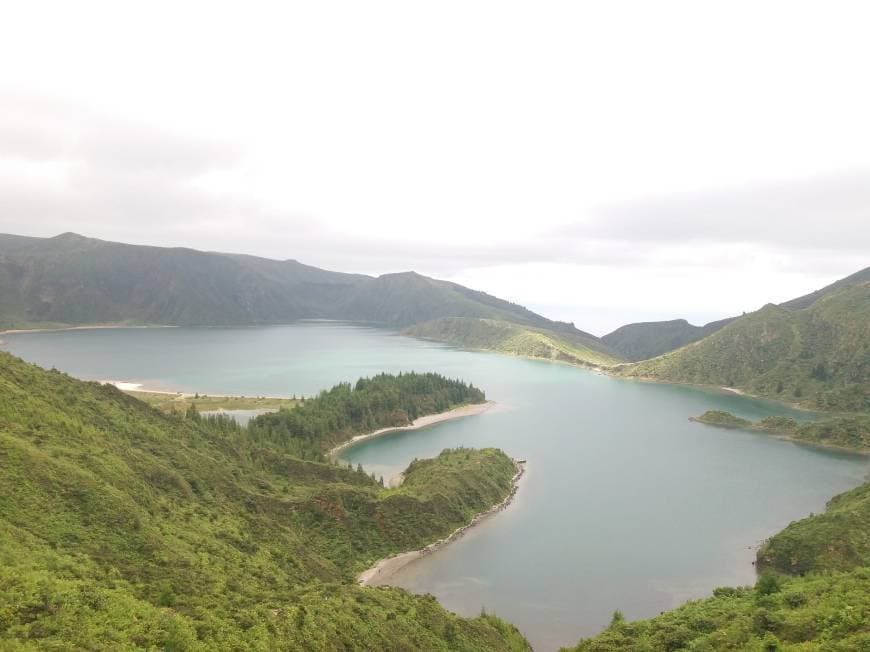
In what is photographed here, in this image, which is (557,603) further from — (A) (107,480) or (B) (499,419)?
(B) (499,419)

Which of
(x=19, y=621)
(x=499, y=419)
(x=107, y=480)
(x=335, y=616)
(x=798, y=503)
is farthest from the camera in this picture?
(x=499, y=419)

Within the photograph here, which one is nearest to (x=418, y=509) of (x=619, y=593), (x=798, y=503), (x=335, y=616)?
(x=619, y=593)

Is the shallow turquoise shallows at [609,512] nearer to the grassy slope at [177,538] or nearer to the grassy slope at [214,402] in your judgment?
the grassy slope at [177,538]

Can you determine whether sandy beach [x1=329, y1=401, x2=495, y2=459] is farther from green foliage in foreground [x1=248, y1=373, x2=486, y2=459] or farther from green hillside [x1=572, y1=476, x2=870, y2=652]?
green hillside [x1=572, y1=476, x2=870, y2=652]

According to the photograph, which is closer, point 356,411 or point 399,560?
point 399,560

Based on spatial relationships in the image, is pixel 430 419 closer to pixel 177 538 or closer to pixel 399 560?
pixel 399 560

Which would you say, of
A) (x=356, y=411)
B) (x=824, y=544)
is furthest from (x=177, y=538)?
(x=356, y=411)
